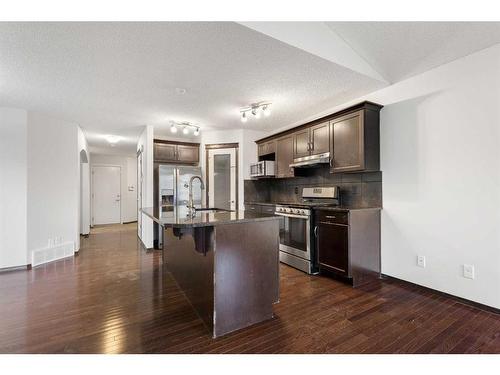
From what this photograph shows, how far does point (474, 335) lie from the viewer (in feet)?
6.06

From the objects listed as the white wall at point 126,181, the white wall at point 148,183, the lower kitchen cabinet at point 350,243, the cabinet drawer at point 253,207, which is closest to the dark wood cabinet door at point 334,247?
the lower kitchen cabinet at point 350,243

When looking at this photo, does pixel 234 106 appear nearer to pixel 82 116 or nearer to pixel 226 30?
pixel 226 30

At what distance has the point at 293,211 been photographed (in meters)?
3.53

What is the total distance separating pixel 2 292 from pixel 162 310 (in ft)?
6.60

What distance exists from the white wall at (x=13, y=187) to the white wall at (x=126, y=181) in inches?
192

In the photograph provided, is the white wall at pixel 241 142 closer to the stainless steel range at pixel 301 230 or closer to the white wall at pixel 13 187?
the stainless steel range at pixel 301 230

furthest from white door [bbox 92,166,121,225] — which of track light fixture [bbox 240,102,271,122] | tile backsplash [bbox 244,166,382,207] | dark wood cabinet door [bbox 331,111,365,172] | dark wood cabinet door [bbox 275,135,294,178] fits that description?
dark wood cabinet door [bbox 331,111,365,172]

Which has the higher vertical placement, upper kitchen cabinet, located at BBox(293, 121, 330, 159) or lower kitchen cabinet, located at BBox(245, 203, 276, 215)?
upper kitchen cabinet, located at BBox(293, 121, 330, 159)

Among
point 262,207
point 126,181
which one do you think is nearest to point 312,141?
point 262,207

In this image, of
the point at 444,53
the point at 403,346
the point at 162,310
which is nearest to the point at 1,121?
the point at 162,310

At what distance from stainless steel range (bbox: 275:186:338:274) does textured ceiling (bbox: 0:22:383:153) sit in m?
1.40

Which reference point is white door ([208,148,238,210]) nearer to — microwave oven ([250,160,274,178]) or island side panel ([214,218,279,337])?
microwave oven ([250,160,274,178])

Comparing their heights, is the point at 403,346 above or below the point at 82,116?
below

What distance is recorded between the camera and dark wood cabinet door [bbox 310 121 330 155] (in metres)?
3.47
